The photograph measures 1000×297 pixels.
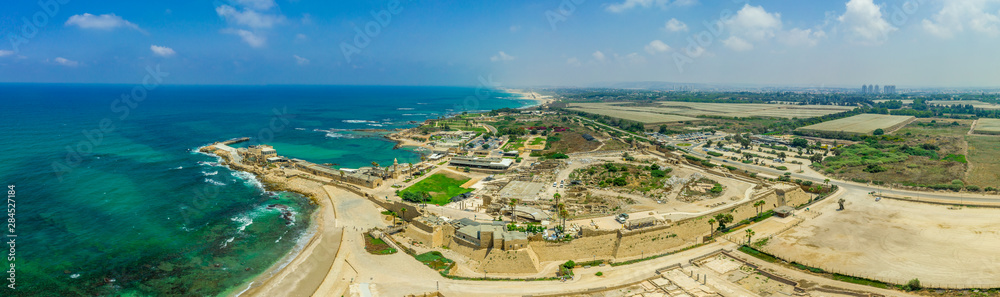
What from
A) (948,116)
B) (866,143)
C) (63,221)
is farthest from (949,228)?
(948,116)

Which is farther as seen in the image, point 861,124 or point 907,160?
point 861,124

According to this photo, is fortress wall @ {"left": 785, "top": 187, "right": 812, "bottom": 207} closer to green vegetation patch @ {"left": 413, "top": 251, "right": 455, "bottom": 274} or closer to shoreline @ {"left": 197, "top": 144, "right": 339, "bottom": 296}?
green vegetation patch @ {"left": 413, "top": 251, "right": 455, "bottom": 274}

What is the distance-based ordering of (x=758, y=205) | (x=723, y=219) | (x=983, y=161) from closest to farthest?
(x=723, y=219), (x=758, y=205), (x=983, y=161)

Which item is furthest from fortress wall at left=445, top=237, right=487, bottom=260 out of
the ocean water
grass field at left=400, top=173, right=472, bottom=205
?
the ocean water

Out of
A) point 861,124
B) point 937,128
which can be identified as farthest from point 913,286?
point 937,128

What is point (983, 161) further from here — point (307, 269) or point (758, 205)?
point (307, 269)

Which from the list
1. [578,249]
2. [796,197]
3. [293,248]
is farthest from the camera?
[796,197]
